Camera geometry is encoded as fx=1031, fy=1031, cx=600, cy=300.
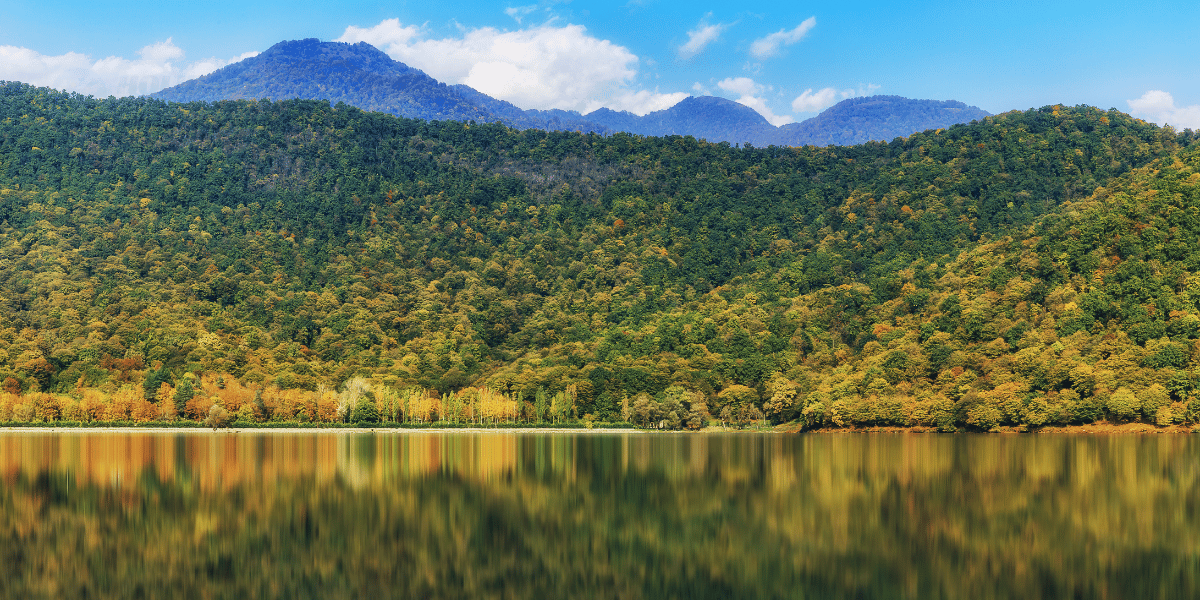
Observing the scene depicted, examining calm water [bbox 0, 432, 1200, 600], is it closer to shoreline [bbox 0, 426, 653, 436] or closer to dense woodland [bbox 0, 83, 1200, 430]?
dense woodland [bbox 0, 83, 1200, 430]

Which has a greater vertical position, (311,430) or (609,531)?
(609,531)

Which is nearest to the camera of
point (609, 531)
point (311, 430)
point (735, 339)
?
point (609, 531)

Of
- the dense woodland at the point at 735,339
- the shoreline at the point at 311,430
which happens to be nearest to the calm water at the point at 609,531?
the dense woodland at the point at 735,339

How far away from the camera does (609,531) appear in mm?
31609

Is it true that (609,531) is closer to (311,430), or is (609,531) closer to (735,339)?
(311,430)

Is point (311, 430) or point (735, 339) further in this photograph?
point (735, 339)

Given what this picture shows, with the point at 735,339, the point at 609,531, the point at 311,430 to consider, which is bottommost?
the point at 311,430

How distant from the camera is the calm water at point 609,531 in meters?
23.8

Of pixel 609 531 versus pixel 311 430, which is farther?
pixel 311 430

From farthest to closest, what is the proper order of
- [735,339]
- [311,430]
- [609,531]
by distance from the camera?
[735,339] → [311,430] → [609,531]

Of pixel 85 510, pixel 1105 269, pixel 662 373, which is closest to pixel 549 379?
pixel 662 373

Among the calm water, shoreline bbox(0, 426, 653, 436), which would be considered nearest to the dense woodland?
shoreline bbox(0, 426, 653, 436)

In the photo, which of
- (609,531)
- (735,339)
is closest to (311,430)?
(735,339)

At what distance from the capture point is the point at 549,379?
6053 inches
